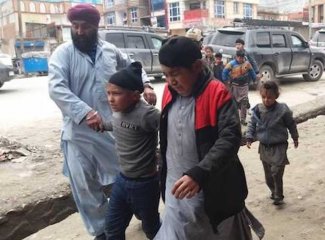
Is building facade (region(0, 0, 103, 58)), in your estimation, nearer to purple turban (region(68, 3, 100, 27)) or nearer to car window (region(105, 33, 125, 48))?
car window (region(105, 33, 125, 48))

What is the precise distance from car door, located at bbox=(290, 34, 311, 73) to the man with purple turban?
11261 mm

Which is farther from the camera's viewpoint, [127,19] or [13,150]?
[127,19]

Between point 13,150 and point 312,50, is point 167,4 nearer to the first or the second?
point 312,50

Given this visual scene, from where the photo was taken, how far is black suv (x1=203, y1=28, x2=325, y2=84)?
12391 millimetres

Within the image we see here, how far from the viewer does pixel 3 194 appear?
443 cm

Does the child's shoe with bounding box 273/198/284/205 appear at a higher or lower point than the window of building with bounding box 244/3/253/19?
lower

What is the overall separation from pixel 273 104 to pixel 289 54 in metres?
10.1

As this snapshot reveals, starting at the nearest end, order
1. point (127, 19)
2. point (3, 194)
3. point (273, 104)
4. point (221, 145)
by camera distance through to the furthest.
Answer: point (221, 145), point (273, 104), point (3, 194), point (127, 19)

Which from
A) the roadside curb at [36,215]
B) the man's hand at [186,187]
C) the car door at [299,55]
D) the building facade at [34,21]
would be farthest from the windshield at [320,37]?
the building facade at [34,21]

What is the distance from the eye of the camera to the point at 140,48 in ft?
47.6

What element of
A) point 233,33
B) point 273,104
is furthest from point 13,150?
point 233,33

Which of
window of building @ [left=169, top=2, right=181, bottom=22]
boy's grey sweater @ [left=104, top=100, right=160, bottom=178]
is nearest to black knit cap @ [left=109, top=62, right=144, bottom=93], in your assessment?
boy's grey sweater @ [left=104, top=100, right=160, bottom=178]

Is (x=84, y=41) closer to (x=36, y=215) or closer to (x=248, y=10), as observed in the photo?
(x=36, y=215)

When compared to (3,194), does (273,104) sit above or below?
above
